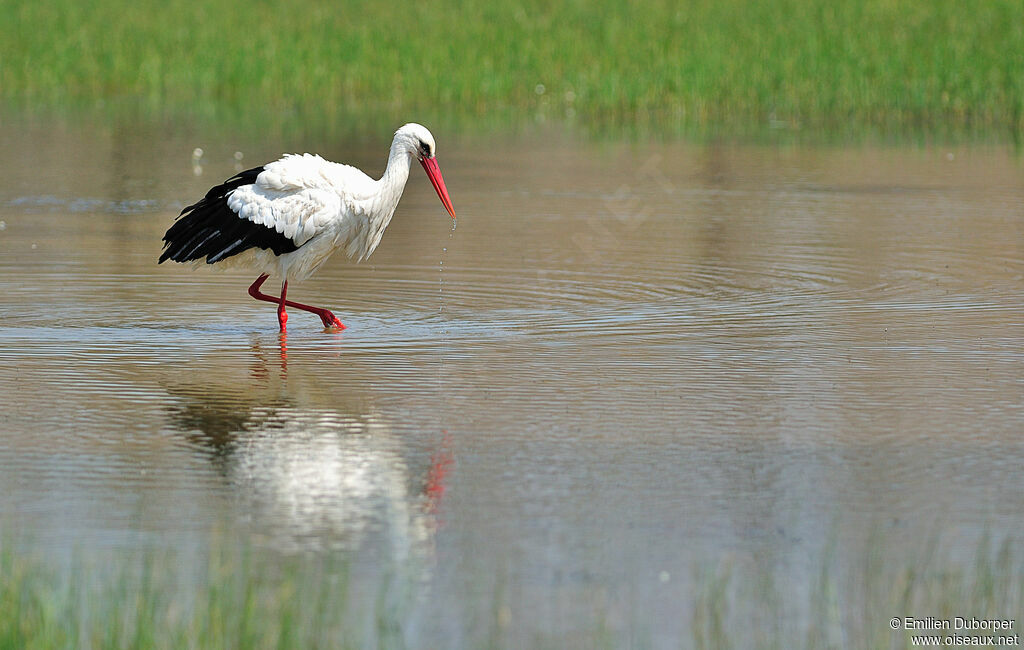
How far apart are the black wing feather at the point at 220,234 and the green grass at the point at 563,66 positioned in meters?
11.4

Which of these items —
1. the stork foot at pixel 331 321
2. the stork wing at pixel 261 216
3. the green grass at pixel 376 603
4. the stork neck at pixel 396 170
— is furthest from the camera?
the stork neck at pixel 396 170

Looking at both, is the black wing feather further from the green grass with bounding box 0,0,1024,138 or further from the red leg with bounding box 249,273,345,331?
the green grass with bounding box 0,0,1024,138

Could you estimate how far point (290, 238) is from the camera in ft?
35.5

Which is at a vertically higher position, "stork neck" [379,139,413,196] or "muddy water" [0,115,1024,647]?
"stork neck" [379,139,413,196]

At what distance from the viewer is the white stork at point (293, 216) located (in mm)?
10750

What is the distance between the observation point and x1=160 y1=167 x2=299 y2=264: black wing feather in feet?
35.5

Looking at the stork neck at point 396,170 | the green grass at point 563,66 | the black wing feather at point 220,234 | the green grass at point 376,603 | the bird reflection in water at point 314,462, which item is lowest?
the green grass at point 376,603

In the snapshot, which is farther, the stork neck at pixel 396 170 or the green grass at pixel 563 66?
the green grass at pixel 563 66

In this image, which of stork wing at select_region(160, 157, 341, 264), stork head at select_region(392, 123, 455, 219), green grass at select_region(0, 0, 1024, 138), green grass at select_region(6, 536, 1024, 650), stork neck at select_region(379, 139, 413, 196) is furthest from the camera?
green grass at select_region(0, 0, 1024, 138)

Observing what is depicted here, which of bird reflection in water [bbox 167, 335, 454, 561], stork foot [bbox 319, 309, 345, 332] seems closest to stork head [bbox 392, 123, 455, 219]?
stork foot [bbox 319, 309, 345, 332]

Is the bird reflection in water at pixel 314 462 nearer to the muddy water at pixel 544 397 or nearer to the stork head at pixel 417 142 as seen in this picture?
the muddy water at pixel 544 397

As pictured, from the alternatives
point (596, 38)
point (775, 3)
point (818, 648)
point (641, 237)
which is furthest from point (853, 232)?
point (775, 3)

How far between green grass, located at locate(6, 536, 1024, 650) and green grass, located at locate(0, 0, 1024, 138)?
1690 centimetres

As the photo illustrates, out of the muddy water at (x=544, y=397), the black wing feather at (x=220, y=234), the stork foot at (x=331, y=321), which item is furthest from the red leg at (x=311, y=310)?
the black wing feather at (x=220, y=234)
